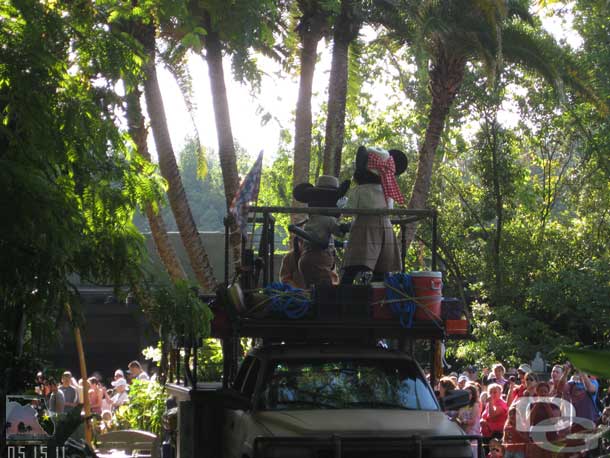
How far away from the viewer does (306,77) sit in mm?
18594

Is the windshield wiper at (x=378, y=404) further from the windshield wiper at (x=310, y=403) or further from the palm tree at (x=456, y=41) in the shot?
the palm tree at (x=456, y=41)

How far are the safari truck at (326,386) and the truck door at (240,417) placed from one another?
0.01 meters

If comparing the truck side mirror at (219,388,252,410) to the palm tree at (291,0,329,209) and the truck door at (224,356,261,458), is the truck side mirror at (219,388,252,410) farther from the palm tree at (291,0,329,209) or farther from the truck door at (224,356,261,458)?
the palm tree at (291,0,329,209)

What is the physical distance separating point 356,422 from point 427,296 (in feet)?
5.39

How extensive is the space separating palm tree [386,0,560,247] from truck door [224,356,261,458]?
341 inches

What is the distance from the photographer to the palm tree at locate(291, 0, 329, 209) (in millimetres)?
18266

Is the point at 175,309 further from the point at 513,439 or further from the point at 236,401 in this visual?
the point at 513,439

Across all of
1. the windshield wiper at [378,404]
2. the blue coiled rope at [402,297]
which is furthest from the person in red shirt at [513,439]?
the windshield wiper at [378,404]

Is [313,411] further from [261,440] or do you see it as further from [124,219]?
[124,219]

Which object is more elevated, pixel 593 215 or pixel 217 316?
pixel 593 215

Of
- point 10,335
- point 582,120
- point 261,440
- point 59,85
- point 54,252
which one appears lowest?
point 261,440

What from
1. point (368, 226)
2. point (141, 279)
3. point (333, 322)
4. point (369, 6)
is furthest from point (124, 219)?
point (369, 6)

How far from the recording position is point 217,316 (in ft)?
30.5

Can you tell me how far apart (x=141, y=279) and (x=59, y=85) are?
71.9 inches
